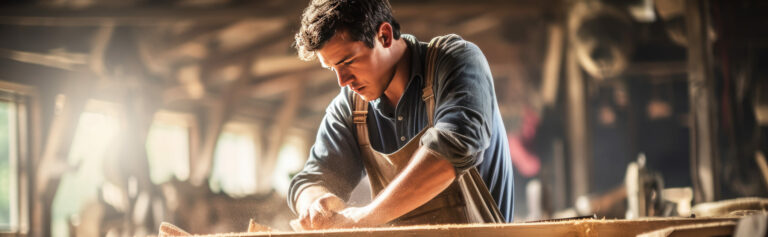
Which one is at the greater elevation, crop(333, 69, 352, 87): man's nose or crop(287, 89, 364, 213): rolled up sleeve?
crop(333, 69, 352, 87): man's nose

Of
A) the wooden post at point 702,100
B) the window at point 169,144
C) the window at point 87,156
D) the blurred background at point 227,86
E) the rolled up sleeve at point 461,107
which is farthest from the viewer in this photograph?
the window at point 169,144

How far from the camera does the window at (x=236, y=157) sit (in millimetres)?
10055

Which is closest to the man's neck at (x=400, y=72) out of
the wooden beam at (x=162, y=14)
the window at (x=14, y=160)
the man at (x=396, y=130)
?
the man at (x=396, y=130)

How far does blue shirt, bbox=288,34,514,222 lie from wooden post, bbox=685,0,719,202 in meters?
3.76

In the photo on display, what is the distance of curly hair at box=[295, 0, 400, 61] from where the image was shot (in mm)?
2252

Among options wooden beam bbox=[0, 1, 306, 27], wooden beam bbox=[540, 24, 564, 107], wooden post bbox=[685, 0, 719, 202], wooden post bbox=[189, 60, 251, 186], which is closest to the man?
wooden post bbox=[685, 0, 719, 202]

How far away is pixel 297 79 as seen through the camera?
333 inches

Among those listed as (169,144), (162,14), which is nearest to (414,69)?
(162,14)

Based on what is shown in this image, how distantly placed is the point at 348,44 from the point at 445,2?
17.1 feet

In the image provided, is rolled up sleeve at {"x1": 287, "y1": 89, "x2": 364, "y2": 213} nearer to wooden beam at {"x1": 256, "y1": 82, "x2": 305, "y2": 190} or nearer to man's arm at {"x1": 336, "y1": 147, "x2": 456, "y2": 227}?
man's arm at {"x1": 336, "y1": 147, "x2": 456, "y2": 227}

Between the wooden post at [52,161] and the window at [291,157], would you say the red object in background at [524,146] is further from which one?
the wooden post at [52,161]

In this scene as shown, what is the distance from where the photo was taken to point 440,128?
2.09 meters

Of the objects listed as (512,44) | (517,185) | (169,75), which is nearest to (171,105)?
(169,75)

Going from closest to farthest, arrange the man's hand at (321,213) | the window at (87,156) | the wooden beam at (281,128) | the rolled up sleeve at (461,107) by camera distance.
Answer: the rolled up sleeve at (461,107) < the man's hand at (321,213) < the window at (87,156) < the wooden beam at (281,128)
